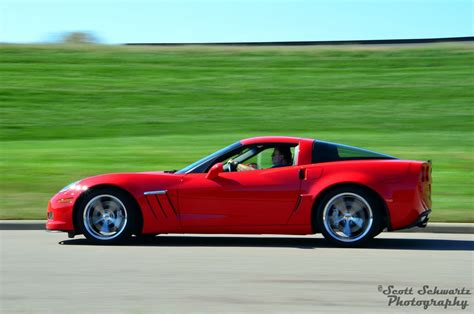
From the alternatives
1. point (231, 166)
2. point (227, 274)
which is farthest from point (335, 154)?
point (227, 274)

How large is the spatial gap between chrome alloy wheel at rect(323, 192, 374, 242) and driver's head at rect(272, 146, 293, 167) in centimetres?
70

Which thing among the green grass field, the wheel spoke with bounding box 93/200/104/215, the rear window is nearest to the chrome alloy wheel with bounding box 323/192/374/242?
the rear window

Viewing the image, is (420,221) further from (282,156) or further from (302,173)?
(282,156)

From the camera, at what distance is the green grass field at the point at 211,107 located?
17297mm

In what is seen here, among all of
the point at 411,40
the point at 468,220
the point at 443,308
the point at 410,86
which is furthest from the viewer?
the point at 411,40

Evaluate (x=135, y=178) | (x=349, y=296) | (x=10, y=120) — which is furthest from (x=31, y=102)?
(x=349, y=296)

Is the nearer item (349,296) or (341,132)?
(349,296)

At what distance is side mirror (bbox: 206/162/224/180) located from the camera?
928 cm

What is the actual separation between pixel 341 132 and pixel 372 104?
4678 mm

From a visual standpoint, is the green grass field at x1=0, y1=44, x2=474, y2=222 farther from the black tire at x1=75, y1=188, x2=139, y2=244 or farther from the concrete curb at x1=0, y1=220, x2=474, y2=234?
the black tire at x1=75, y1=188, x2=139, y2=244

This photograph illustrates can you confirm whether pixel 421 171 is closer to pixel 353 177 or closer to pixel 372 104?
pixel 353 177

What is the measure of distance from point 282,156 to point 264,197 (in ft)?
1.86

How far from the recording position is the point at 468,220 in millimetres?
11195

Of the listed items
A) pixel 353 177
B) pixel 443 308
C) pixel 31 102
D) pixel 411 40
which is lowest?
pixel 443 308
